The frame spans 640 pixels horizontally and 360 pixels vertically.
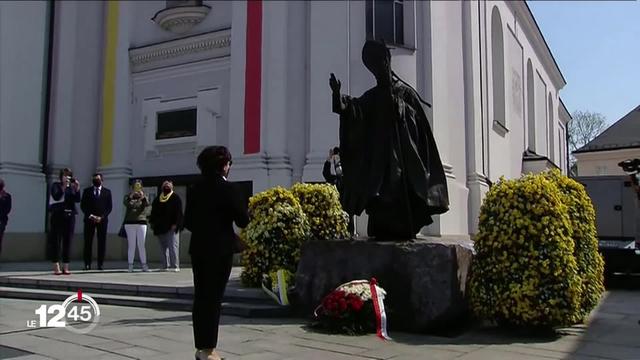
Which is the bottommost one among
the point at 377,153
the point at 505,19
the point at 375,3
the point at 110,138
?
the point at 377,153

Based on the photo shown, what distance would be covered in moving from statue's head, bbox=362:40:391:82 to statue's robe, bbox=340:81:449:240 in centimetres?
18

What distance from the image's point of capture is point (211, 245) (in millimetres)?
4668

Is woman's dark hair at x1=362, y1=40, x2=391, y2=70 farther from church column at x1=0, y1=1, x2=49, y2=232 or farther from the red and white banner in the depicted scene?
church column at x1=0, y1=1, x2=49, y2=232

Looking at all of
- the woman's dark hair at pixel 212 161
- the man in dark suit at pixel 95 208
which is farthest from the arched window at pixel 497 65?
the woman's dark hair at pixel 212 161

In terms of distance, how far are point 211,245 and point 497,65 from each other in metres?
18.4

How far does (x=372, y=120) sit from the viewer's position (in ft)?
23.0

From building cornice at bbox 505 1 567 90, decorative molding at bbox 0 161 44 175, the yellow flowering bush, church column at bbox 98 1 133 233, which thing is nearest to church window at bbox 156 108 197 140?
church column at bbox 98 1 133 233

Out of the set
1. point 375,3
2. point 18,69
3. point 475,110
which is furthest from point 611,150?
point 18,69

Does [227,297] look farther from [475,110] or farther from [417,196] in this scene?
[475,110]

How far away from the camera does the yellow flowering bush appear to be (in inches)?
340

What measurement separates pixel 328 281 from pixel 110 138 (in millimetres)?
11064

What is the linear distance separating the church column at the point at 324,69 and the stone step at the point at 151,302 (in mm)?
5587

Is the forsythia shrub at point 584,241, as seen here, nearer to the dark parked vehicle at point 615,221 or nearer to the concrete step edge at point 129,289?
the concrete step edge at point 129,289

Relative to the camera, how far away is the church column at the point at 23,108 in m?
14.8
